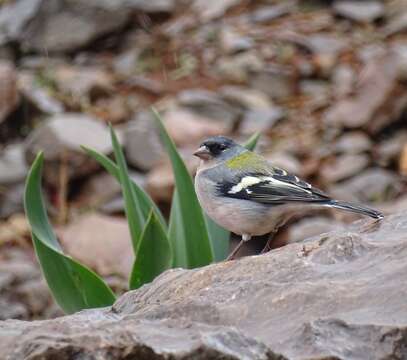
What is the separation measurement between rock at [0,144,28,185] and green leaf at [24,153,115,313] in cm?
407

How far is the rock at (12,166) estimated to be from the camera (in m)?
9.05

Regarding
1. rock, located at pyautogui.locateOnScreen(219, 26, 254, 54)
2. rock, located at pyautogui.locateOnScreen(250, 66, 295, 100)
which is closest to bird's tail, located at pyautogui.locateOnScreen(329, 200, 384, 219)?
rock, located at pyautogui.locateOnScreen(250, 66, 295, 100)

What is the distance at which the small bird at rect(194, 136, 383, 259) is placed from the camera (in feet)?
15.4

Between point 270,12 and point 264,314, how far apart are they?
8.49m

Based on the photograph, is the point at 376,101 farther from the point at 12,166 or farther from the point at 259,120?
the point at 12,166

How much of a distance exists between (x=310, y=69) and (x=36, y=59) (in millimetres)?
2994

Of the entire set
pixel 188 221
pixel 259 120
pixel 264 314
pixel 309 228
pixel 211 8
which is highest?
pixel 264 314

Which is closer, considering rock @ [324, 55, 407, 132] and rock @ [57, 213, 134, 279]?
rock @ [57, 213, 134, 279]

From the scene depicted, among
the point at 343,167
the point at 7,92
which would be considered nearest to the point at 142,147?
the point at 7,92

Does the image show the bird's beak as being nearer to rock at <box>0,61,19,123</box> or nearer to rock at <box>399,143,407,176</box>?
rock at <box>399,143,407,176</box>

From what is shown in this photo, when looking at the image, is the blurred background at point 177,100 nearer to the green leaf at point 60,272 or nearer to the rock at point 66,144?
the rock at point 66,144

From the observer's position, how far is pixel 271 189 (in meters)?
4.77

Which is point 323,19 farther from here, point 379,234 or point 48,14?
point 379,234

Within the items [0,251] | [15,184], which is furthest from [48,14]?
[0,251]
